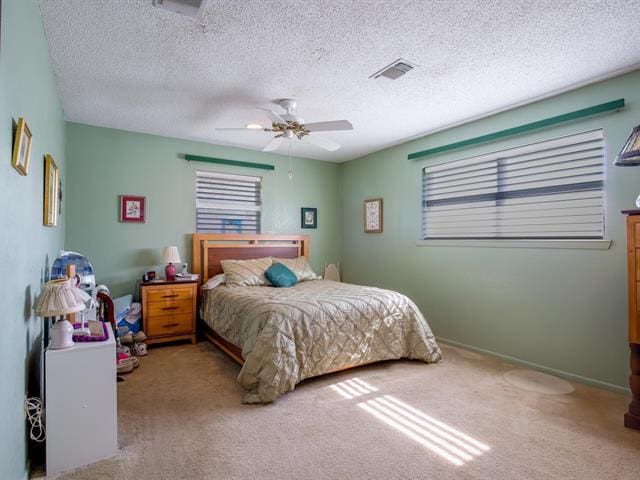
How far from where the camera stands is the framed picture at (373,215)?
512 centimetres

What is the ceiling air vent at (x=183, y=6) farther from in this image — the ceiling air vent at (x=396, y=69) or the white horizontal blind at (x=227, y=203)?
the white horizontal blind at (x=227, y=203)

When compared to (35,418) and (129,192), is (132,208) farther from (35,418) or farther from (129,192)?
(35,418)

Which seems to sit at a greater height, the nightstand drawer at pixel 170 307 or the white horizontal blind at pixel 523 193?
the white horizontal blind at pixel 523 193

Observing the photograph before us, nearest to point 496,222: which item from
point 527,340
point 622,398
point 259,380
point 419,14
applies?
Result: point 527,340

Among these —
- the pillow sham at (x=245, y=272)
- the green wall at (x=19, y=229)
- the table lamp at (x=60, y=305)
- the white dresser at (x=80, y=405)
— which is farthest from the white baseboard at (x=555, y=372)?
the green wall at (x=19, y=229)

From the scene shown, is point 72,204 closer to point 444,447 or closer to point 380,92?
point 380,92

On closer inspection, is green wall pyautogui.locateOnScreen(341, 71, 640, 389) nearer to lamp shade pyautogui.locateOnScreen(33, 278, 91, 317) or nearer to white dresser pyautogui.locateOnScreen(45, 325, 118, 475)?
white dresser pyautogui.locateOnScreen(45, 325, 118, 475)

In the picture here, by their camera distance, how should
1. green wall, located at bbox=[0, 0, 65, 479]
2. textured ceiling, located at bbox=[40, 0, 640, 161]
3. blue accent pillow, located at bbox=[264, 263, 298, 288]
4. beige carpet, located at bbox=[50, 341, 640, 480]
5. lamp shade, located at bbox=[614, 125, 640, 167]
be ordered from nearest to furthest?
green wall, located at bbox=[0, 0, 65, 479] → beige carpet, located at bbox=[50, 341, 640, 480] → textured ceiling, located at bbox=[40, 0, 640, 161] → lamp shade, located at bbox=[614, 125, 640, 167] → blue accent pillow, located at bbox=[264, 263, 298, 288]

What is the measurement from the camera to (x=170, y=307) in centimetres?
409

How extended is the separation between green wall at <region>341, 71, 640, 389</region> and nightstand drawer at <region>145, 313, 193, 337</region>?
8.76 feet

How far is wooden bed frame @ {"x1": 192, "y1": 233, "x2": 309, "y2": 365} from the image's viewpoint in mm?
4645

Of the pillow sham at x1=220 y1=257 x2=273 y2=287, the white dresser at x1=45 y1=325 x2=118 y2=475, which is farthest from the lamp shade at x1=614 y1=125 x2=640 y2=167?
the pillow sham at x1=220 y1=257 x2=273 y2=287

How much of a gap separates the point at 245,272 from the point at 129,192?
68.0 inches

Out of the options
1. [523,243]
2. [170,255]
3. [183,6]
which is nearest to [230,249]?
[170,255]
